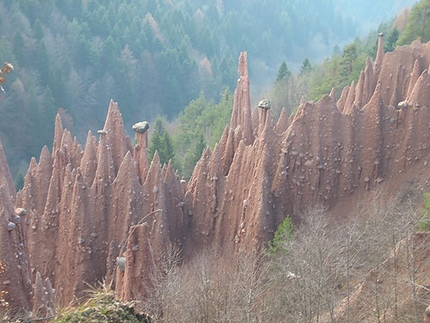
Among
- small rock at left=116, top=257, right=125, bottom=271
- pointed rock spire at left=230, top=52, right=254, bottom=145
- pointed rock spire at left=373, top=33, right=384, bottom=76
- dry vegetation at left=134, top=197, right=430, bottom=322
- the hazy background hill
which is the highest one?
the hazy background hill

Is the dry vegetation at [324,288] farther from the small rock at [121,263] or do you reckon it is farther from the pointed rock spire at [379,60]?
the pointed rock spire at [379,60]

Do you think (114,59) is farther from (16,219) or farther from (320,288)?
(320,288)

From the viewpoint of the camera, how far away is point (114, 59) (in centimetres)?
7131

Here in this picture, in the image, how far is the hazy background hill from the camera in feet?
188

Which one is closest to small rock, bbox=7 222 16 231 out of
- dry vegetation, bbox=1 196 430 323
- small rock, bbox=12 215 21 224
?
small rock, bbox=12 215 21 224

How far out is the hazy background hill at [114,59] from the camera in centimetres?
5719

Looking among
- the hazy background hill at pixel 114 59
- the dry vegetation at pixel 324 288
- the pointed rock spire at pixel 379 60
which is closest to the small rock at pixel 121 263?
the dry vegetation at pixel 324 288

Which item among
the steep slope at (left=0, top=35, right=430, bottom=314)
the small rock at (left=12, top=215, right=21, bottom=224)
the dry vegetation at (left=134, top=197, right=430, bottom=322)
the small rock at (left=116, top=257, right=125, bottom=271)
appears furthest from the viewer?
the steep slope at (left=0, top=35, right=430, bottom=314)

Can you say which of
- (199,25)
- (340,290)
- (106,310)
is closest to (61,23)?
(199,25)

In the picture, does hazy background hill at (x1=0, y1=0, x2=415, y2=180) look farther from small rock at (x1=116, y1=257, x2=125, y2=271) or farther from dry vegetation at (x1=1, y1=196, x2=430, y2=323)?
dry vegetation at (x1=1, y1=196, x2=430, y2=323)

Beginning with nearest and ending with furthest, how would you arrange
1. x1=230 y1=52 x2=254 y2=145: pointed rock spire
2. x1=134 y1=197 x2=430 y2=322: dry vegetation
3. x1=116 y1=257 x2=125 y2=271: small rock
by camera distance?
x1=134 y1=197 x2=430 y2=322: dry vegetation, x1=116 y1=257 x2=125 y2=271: small rock, x1=230 y1=52 x2=254 y2=145: pointed rock spire

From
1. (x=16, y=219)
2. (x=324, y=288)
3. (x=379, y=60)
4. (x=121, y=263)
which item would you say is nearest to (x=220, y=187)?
(x=121, y=263)

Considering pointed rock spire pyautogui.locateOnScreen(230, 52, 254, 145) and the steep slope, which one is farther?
pointed rock spire pyautogui.locateOnScreen(230, 52, 254, 145)

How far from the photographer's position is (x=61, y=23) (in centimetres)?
7162
